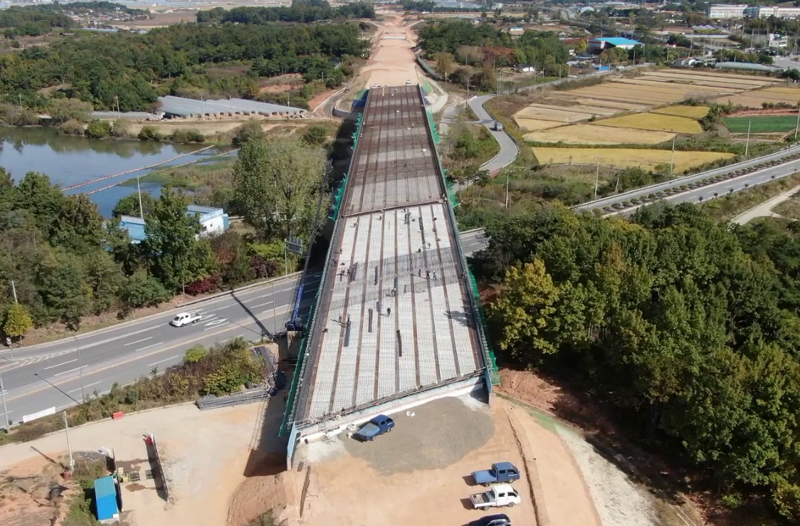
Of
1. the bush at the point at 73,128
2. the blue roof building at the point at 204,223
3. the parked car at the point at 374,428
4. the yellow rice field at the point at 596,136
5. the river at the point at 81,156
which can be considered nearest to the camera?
the parked car at the point at 374,428

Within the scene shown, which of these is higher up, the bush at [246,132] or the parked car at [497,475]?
the bush at [246,132]

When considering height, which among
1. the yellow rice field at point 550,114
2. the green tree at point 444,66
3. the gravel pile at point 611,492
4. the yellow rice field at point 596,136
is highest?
the green tree at point 444,66

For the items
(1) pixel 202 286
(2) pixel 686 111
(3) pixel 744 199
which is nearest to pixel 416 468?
(1) pixel 202 286

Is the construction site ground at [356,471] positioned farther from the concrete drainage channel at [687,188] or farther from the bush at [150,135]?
the bush at [150,135]

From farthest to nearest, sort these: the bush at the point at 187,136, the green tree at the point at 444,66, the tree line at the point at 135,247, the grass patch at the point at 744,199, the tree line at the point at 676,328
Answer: the green tree at the point at 444,66 < the bush at the point at 187,136 < the grass patch at the point at 744,199 < the tree line at the point at 135,247 < the tree line at the point at 676,328

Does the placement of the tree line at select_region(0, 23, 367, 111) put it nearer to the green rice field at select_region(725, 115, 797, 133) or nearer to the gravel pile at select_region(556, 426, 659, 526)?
the green rice field at select_region(725, 115, 797, 133)

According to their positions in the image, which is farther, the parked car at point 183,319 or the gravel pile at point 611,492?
the parked car at point 183,319

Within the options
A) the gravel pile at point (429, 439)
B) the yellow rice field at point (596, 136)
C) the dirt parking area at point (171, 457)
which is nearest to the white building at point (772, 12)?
the yellow rice field at point (596, 136)
